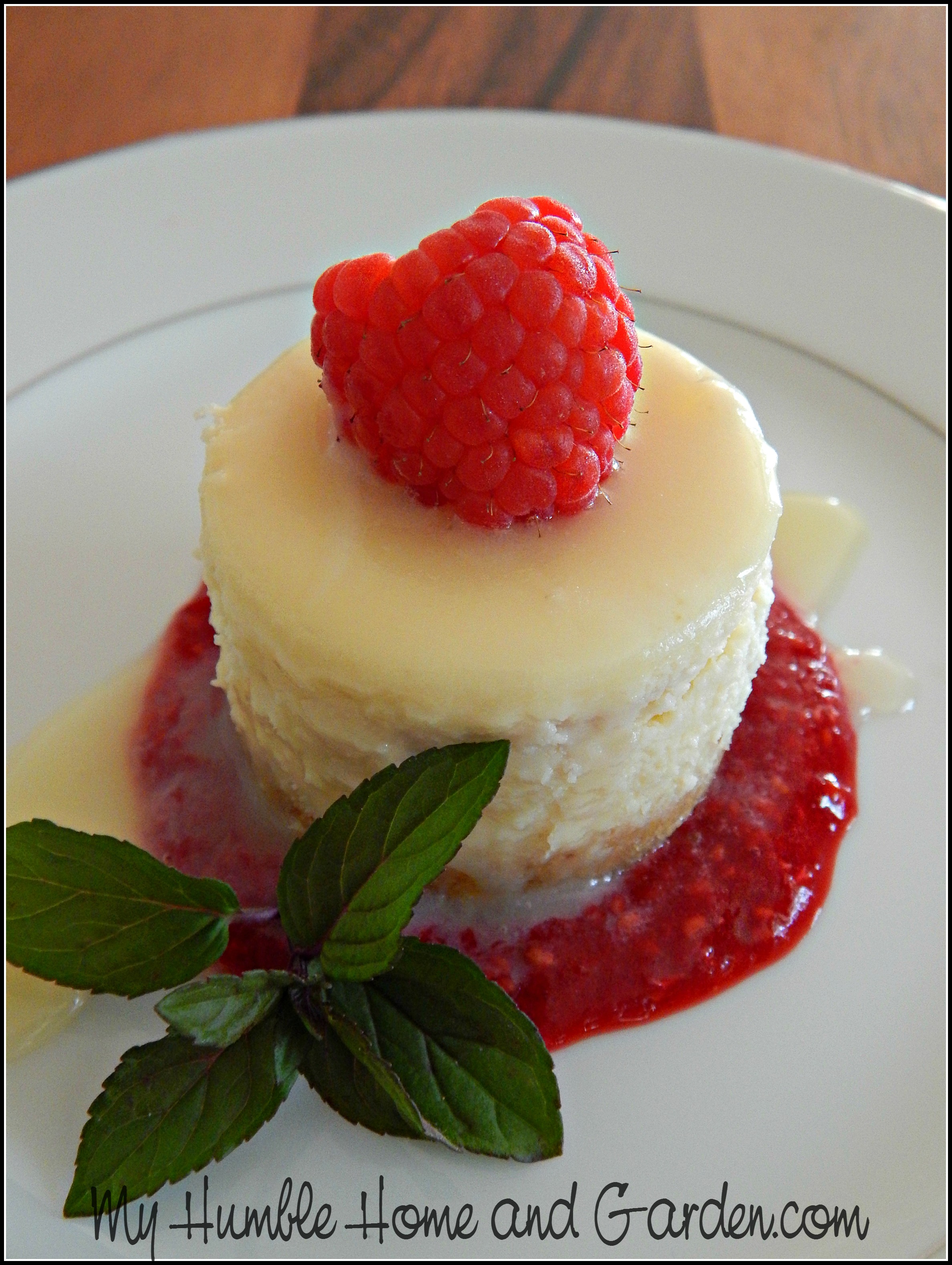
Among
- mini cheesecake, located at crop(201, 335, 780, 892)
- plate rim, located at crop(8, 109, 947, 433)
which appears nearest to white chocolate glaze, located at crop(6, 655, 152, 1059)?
mini cheesecake, located at crop(201, 335, 780, 892)

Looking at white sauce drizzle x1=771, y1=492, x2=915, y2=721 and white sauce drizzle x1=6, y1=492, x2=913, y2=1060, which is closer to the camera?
white sauce drizzle x1=6, y1=492, x2=913, y2=1060

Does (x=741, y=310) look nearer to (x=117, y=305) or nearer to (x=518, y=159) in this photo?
(x=518, y=159)

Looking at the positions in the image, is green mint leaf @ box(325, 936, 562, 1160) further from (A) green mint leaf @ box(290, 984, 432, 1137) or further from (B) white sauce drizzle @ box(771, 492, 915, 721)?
(B) white sauce drizzle @ box(771, 492, 915, 721)

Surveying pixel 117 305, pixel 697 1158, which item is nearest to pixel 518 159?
pixel 117 305

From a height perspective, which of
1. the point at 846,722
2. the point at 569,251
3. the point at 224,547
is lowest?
the point at 846,722

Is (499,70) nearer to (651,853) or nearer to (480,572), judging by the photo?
(480,572)

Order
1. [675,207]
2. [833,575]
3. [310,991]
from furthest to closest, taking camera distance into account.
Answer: [675,207] → [833,575] → [310,991]

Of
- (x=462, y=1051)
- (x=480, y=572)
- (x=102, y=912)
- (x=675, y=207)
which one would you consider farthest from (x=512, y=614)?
(x=675, y=207)
